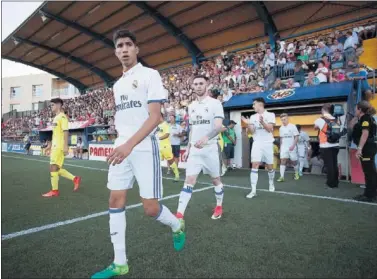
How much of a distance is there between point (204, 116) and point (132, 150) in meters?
2.11

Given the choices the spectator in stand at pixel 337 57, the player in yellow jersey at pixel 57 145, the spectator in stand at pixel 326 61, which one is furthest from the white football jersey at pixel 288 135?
the player in yellow jersey at pixel 57 145

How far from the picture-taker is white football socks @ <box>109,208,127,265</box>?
2408 millimetres

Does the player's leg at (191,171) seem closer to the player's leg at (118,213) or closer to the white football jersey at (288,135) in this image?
the player's leg at (118,213)

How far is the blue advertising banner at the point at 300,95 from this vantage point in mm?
9219

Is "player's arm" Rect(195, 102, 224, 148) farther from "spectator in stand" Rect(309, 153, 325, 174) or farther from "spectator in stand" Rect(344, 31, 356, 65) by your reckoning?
"spectator in stand" Rect(344, 31, 356, 65)

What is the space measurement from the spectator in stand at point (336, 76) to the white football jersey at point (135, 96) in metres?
9.94

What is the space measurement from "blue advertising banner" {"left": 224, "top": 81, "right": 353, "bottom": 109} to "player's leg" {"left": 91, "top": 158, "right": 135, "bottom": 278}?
8.99 metres

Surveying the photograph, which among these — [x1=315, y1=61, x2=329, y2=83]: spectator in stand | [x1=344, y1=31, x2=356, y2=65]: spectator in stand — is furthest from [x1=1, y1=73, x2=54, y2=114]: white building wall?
[x1=344, y1=31, x2=356, y2=65]: spectator in stand

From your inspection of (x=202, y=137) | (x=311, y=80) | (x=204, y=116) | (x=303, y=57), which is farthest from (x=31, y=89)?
(x=202, y=137)

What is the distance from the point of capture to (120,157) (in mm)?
2086

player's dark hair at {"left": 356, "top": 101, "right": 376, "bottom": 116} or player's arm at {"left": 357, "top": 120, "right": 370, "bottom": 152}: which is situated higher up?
player's dark hair at {"left": 356, "top": 101, "right": 376, "bottom": 116}

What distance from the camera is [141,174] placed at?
96.8 inches

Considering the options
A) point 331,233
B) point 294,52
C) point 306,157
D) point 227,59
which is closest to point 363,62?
point 294,52

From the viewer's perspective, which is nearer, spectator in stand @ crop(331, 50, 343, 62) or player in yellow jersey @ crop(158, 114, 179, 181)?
player in yellow jersey @ crop(158, 114, 179, 181)
